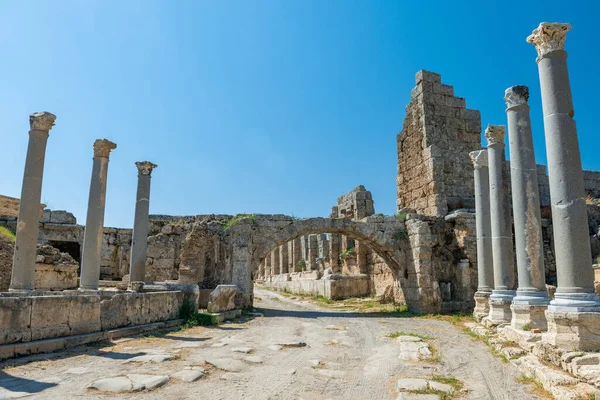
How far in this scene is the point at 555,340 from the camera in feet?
18.4

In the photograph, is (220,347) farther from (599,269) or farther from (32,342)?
(599,269)

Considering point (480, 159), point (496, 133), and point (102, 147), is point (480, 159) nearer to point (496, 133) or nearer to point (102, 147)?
point (496, 133)

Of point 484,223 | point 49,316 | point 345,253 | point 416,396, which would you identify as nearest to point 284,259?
point 345,253

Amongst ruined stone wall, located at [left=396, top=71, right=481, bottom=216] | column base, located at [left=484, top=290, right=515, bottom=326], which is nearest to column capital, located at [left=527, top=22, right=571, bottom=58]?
column base, located at [left=484, top=290, right=515, bottom=326]

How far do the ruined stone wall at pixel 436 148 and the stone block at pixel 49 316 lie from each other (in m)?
12.5

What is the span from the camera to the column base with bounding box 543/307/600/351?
5.37 m

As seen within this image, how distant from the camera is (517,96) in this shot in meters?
8.78

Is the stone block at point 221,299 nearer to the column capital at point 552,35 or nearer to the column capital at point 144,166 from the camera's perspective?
the column capital at point 144,166

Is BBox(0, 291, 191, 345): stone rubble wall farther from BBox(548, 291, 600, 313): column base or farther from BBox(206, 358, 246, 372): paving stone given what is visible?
BBox(548, 291, 600, 313): column base

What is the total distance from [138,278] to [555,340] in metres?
11.2

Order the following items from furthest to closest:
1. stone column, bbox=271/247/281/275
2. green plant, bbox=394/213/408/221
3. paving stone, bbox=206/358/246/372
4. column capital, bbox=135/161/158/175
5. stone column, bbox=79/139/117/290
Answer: stone column, bbox=271/247/281/275 < green plant, bbox=394/213/408/221 < column capital, bbox=135/161/158/175 < stone column, bbox=79/139/117/290 < paving stone, bbox=206/358/246/372

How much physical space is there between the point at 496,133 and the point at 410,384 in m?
7.27

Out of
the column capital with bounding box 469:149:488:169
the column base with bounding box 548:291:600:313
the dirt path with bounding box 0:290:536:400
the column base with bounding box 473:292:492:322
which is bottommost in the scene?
the dirt path with bounding box 0:290:536:400

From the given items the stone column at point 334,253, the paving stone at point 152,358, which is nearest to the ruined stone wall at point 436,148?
the stone column at point 334,253
